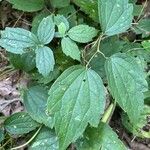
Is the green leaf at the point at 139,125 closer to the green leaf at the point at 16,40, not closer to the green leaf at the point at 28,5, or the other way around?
the green leaf at the point at 16,40

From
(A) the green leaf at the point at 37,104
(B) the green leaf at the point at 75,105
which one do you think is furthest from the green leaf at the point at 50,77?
(B) the green leaf at the point at 75,105

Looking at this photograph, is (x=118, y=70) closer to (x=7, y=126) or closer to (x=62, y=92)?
(x=62, y=92)

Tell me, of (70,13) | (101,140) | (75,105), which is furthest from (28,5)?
(101,140)

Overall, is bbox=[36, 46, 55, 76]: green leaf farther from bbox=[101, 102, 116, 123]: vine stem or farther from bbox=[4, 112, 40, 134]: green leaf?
bbox=[101, 102, 116, 123]: vine stem

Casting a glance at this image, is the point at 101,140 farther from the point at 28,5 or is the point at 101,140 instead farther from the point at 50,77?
the point at 28,5

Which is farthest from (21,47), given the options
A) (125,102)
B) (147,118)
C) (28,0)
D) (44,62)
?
(147,118)
